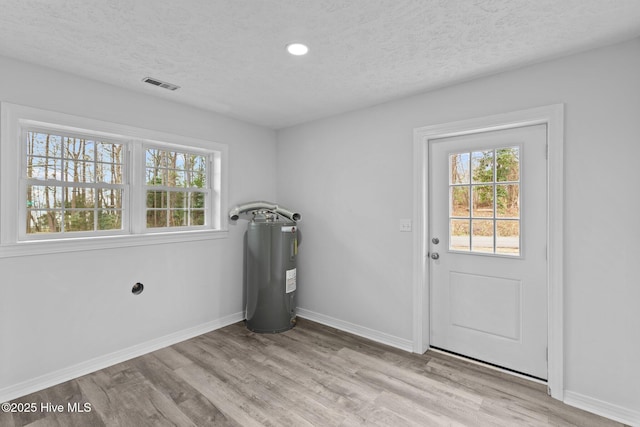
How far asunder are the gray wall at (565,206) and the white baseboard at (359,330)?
20 millimetres

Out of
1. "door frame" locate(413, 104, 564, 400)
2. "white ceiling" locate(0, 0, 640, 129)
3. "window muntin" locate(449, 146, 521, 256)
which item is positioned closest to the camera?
"white ceiling" locate(0, 0, 640, 129)

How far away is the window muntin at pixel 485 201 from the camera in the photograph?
2512 millimetres

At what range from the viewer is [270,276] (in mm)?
3385

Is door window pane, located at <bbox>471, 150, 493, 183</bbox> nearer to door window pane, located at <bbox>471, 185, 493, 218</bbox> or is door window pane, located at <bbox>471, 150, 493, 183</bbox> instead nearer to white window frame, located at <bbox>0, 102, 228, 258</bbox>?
door window pane, located at <bbox>471, 185, 493, 218</bbox>

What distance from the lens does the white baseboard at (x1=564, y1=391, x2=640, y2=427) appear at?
6.40 ft

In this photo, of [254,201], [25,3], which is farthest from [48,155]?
[254,201]

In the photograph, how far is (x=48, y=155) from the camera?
250cm

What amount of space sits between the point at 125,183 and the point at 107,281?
0.90m

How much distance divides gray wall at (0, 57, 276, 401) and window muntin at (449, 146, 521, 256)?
7.81ft

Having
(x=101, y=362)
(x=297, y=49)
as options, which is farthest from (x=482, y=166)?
(x=101, y=362)

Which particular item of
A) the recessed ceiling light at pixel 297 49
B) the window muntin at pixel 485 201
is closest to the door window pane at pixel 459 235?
the window muntin at pixel 485 201

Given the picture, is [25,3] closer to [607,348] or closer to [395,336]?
[395,336]

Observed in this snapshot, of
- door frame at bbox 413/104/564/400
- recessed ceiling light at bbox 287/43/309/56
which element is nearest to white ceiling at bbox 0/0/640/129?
recessed ceiling light at bbox 287/43/309/56

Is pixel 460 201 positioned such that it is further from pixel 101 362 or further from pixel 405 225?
pixel 101 362
